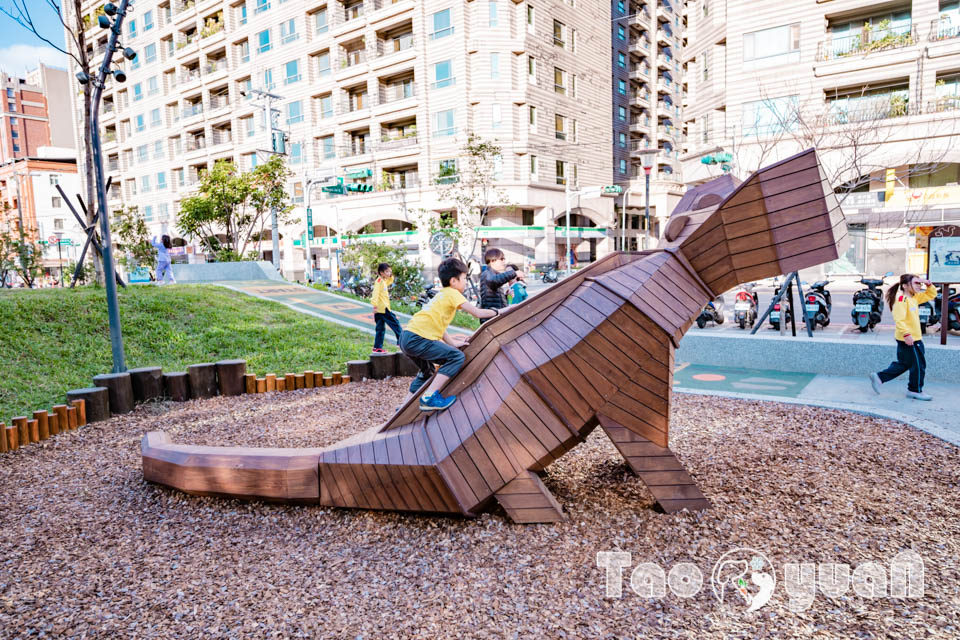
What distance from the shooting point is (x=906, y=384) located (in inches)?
275

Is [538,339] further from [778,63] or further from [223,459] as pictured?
[778,63]

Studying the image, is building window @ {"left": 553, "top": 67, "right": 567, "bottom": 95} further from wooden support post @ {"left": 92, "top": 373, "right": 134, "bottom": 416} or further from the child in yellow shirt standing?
wooden support post @ {"left": 92, "top": 373, "right": 134, "bottom": 416}

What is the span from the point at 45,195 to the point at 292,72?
35.0 m

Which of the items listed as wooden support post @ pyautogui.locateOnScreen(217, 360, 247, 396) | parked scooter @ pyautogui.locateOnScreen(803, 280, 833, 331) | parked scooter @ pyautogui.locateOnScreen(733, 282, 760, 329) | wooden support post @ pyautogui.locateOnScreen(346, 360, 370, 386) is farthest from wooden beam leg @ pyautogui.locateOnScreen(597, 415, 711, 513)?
parked scooter @ pyautogui.locateOnScreen(733, 282, 760, 329)

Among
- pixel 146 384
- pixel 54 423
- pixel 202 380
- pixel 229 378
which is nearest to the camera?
pixel 54 423

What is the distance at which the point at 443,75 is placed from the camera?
32156 millimetres

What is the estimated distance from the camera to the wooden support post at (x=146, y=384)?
22.7 feet

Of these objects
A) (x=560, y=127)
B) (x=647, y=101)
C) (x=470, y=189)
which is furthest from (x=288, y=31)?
(x=647, y=101)

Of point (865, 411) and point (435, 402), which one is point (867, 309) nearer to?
point (865, 411)

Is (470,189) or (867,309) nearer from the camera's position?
(867,309)

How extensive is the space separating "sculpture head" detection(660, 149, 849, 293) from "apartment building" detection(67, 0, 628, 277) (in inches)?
934

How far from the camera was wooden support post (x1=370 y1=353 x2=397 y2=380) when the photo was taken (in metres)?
8.19

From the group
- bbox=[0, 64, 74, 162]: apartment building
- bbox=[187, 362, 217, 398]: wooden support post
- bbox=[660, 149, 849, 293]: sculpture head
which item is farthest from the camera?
bbox=[0, 64, 74, 162]: apartment building

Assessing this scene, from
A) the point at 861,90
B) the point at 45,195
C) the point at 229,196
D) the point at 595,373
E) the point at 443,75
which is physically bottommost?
the point at 595,373
